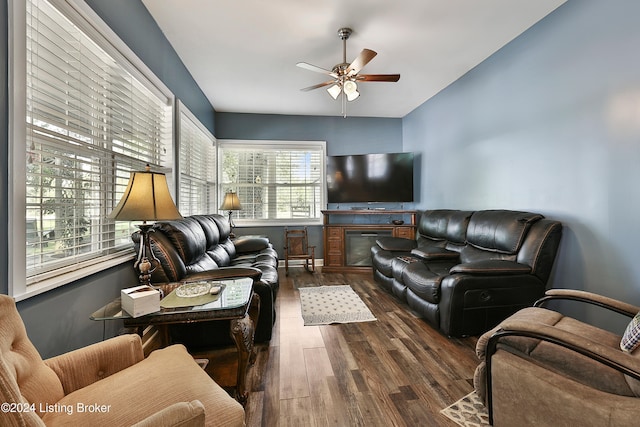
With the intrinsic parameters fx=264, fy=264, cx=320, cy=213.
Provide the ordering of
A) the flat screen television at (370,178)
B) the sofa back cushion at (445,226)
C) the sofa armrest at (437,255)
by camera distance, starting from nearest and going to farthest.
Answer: the sofa armrest at (437,255)
the sofa back cushion at (445,226)
the flat screen television at (370,178)

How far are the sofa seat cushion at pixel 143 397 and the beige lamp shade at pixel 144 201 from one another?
742 millimetres

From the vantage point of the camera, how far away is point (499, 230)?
2625 mm

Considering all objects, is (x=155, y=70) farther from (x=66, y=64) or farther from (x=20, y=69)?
(x=20, y=69)

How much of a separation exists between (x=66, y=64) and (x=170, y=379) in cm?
177

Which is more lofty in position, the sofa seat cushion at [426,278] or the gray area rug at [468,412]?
the sofa seat cushion at [426,278]

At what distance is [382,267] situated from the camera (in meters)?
3.49

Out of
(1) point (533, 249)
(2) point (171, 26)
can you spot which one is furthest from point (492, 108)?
(2) point (171, 26)

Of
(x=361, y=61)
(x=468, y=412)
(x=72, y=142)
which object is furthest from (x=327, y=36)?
(x=468, y=412)

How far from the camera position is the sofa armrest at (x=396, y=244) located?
3682 millimetres

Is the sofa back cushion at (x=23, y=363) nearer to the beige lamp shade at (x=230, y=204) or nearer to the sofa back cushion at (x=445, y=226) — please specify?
the beige lamp shade at (x=230, y=204)

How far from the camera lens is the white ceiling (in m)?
2.26

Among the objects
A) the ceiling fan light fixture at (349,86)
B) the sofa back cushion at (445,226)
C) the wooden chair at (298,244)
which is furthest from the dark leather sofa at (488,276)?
the wooden chair at (298,244)

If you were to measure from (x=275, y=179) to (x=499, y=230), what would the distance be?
12.3 feet

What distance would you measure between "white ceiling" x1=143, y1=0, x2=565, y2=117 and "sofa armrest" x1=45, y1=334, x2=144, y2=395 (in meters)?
2.55
